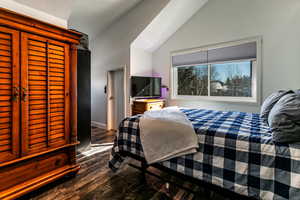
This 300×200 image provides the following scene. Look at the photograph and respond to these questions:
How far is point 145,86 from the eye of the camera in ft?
12.6

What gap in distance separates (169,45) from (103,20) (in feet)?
6.09

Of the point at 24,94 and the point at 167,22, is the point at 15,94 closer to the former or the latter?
the point at 24,94

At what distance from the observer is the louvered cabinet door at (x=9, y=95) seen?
4.36ft

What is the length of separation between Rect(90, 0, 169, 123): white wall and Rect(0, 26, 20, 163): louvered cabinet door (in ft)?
8.10

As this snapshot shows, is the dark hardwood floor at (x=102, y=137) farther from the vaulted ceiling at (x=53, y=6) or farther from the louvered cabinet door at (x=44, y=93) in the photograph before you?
the vaulted ceiling at (x=53, y=6)

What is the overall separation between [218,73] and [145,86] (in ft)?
5.97

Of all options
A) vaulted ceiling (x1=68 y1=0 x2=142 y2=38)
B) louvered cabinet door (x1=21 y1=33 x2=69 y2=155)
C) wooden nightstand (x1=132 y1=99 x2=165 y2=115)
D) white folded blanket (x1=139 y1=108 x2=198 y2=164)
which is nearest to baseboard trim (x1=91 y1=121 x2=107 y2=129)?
wooden nightstand (x1=132 y1=99 x2=165 y2=115)

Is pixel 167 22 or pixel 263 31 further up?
pixel 167 22

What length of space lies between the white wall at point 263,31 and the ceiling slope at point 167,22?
0.21m

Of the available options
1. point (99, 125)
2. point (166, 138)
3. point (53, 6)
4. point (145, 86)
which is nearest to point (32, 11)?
point (53, 6)

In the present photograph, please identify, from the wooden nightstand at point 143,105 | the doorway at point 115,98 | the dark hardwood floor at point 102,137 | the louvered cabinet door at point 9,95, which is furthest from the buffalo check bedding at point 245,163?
the doorway at point 115,98

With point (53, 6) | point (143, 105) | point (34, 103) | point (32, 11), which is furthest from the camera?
point (143, 105)

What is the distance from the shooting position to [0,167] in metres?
1.33

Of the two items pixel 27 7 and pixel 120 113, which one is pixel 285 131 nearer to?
pixel 27 7
